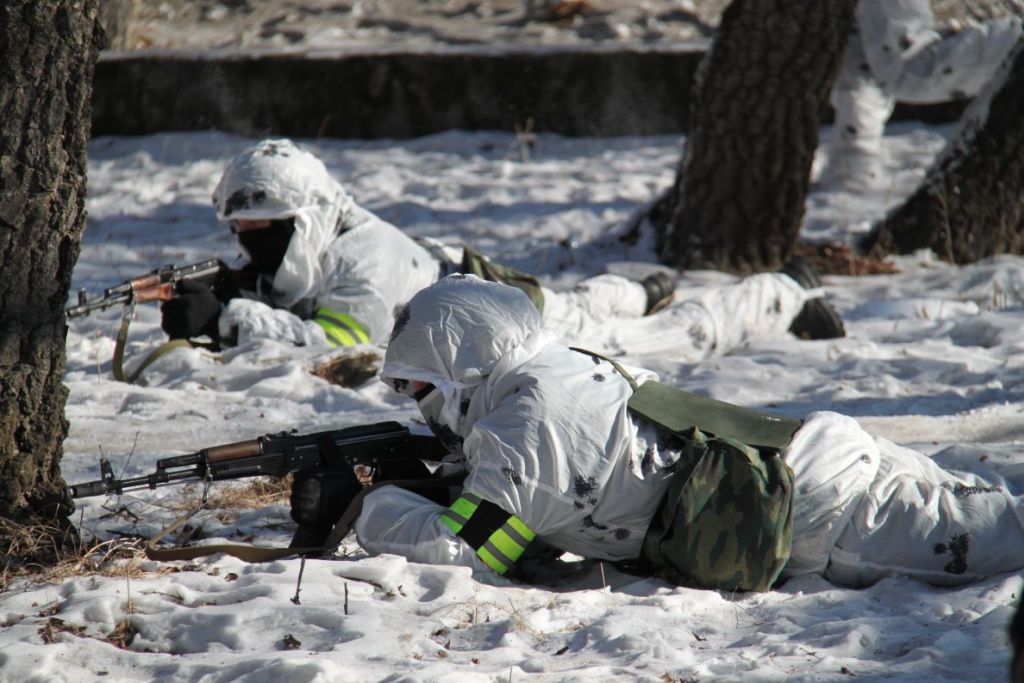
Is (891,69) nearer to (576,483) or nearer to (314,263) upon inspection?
(314,263)

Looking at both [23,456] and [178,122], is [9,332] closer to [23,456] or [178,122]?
[23,456]

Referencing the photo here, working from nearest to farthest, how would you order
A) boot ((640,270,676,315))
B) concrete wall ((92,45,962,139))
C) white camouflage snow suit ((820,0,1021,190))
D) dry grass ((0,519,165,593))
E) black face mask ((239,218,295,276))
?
dry grass ((0,519,165,593)), black face mask ((239,218,295,276)), boot ((640,270,676,315)), white camouflage snow suit ((820,0,1021,190)), concrete wall ((92,45,962,139))

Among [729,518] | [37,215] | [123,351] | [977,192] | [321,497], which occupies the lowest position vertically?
[123,351]

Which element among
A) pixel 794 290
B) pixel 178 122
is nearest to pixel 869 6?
pixel 794 290

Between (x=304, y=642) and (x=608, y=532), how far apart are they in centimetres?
93

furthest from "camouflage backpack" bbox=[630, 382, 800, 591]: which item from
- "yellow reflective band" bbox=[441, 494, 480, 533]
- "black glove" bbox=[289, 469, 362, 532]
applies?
"black glove" bbox=[289, 469, 362, 532]

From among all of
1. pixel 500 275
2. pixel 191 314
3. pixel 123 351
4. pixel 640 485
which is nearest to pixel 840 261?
pixel 500 275

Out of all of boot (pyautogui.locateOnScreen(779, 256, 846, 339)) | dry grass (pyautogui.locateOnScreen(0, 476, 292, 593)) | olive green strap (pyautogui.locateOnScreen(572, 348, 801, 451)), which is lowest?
boot (pyautogui.locateOnScreen(779, 256, 846, 339))

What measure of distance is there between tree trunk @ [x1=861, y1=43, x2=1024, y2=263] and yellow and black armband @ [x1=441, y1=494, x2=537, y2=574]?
481cm

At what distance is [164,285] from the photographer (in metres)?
5.71

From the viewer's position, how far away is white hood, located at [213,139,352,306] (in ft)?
18.8

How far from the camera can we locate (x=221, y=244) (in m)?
8.13

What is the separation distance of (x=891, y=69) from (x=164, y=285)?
5213 millimetres

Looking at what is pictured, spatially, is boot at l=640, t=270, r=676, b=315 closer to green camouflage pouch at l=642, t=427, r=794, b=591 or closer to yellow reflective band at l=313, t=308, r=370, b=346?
yellow reflective band at l=313, t=308, r=370, b=346
